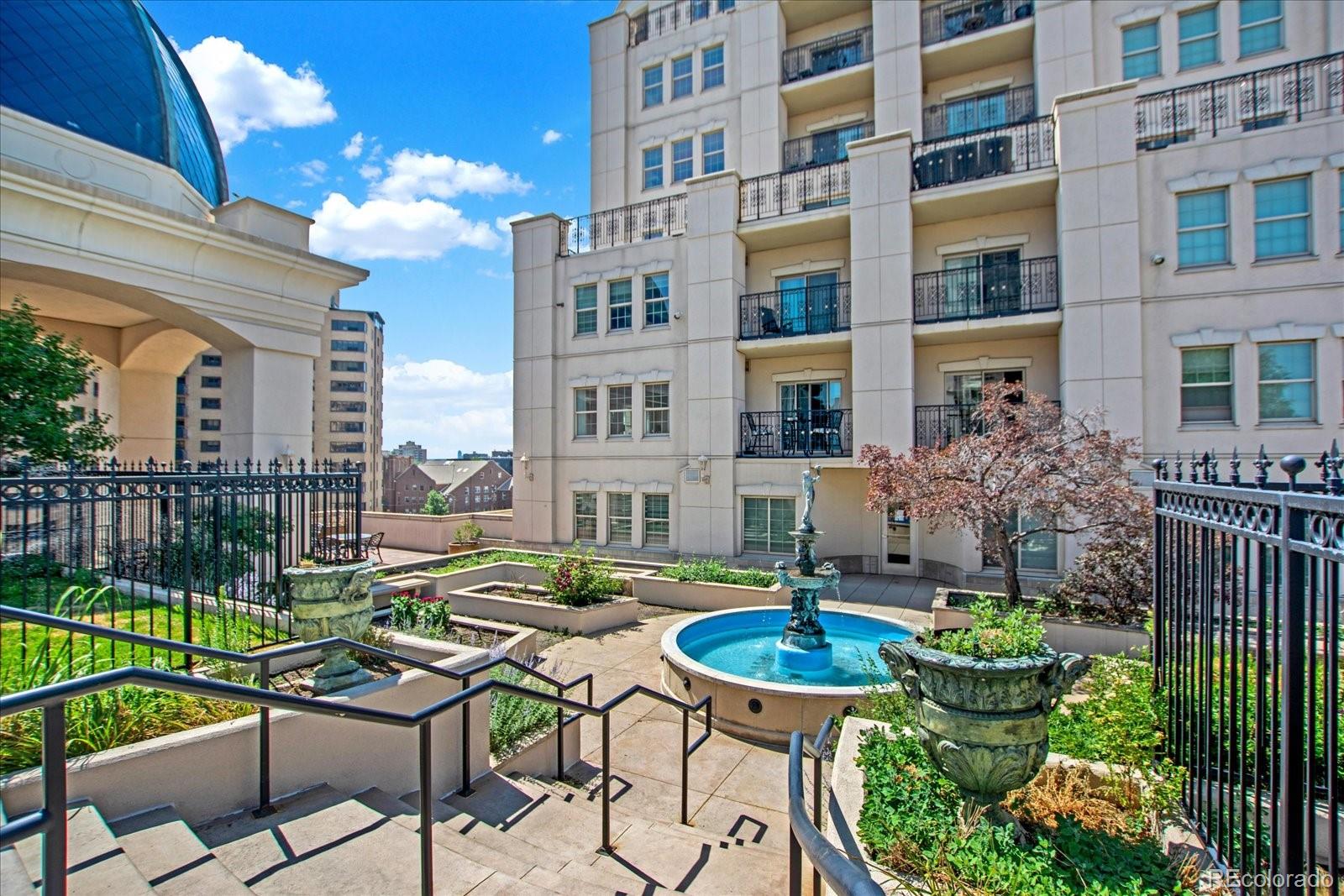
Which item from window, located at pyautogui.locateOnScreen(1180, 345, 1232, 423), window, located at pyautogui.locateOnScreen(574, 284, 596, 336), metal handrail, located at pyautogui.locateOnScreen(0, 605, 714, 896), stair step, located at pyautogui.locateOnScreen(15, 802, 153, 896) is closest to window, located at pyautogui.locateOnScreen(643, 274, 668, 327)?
window, located at pyautogui.locateOnScreen(574, 284, 596, 336)

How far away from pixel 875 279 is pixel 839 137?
262 inches

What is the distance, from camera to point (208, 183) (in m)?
16.4

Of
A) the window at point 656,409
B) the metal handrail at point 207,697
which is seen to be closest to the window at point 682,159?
the window at point 656,409

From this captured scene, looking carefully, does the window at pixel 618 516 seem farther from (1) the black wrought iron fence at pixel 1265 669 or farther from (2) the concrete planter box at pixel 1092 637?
(1) the black wrought iron fence at pixel 1265 669

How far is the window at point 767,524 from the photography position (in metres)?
17.3

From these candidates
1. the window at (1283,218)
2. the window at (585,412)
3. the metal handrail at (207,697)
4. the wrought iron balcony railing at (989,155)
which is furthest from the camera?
the window at (585,412)

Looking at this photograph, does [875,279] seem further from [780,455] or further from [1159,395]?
[1159,395]

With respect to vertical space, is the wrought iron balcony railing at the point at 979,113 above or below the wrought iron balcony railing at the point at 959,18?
below

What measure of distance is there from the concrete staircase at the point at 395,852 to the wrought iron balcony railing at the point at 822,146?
745 inches

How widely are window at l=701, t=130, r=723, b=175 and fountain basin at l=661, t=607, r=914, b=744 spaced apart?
15.6m

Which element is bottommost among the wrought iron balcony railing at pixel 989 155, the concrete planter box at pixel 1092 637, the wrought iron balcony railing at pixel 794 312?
the concrete planter box at pixel 1092 637

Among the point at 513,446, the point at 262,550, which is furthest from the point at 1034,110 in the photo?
the point at 262,550

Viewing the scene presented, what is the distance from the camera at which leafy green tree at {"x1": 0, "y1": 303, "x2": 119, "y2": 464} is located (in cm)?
898

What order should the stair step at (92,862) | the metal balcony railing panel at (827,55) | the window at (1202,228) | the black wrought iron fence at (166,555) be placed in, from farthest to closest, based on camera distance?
the metal balcony railing panel at (827,55), the window at (1202,228), the black wrought iron fence at (166,555), the stair step at (92,862)
